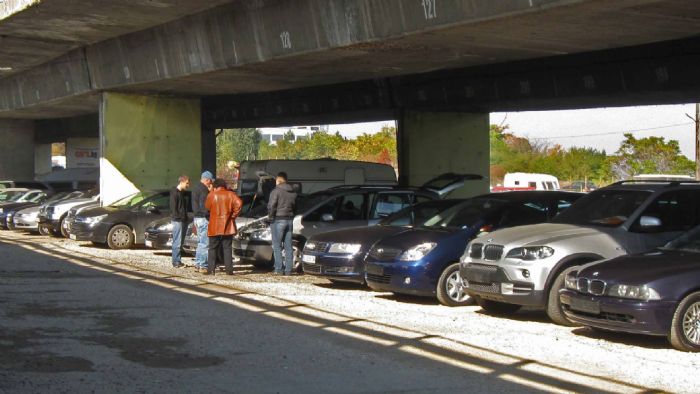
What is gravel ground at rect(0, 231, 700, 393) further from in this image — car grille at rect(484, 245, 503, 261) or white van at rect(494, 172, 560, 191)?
white van at rect(494, 172, 560, 191)

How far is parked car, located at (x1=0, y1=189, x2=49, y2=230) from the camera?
27.9 metres

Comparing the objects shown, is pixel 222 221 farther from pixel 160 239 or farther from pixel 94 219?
pixel 94 219

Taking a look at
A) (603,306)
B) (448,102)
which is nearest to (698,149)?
(448,102)

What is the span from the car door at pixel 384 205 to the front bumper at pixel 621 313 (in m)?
6.76

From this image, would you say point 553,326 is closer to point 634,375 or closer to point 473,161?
point 634,375

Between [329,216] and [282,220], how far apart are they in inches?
38.6

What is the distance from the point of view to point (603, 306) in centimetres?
907

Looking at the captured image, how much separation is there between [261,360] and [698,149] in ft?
110

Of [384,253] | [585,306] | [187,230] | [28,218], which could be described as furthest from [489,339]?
[28,218]

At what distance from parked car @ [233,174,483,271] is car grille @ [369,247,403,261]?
325cm

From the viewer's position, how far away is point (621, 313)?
29.2 ft

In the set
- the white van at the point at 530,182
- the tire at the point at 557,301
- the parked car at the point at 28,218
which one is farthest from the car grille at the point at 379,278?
the white van at the point at 530,182

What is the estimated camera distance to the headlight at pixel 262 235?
53.0ft

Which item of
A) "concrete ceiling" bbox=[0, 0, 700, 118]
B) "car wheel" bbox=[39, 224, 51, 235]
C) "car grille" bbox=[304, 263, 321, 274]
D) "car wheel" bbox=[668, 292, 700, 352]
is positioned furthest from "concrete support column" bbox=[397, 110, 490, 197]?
"car wheel" bbox=[668, 292, 700, 352]
